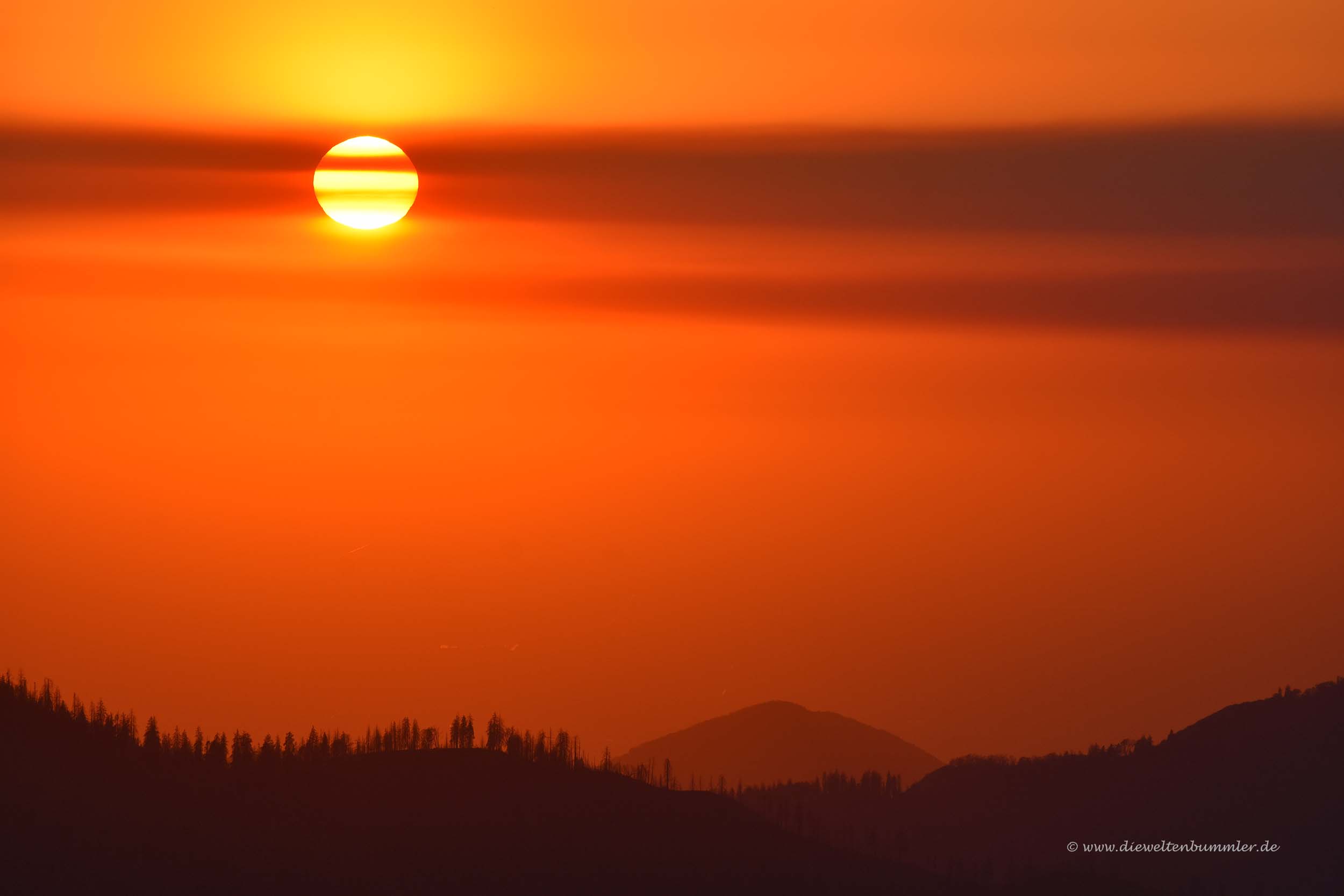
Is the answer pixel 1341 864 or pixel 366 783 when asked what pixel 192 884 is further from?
pixel 1341 864

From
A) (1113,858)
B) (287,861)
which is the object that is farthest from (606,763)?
(1113,858)

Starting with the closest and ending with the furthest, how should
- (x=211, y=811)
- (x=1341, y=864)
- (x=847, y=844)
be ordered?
(x=211, y=811), (x=847, y=844), (x=1341, y=864)

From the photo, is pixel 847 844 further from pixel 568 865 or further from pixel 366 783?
pixel 366 783

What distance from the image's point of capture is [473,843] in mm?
131625

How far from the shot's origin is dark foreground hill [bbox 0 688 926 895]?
415 feet

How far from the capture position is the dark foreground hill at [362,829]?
126500mm

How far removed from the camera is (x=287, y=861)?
132 metres

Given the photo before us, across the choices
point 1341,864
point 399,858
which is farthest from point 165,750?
point 1341,864

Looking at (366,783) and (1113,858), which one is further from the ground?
(366,783)

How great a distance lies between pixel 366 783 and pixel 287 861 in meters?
12.3

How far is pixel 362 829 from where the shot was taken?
134m

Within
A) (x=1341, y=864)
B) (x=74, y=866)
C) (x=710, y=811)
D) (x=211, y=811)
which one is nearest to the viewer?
(x=74, y=866)

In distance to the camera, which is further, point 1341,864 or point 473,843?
point 1341,864

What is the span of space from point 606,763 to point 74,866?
56.1 m
